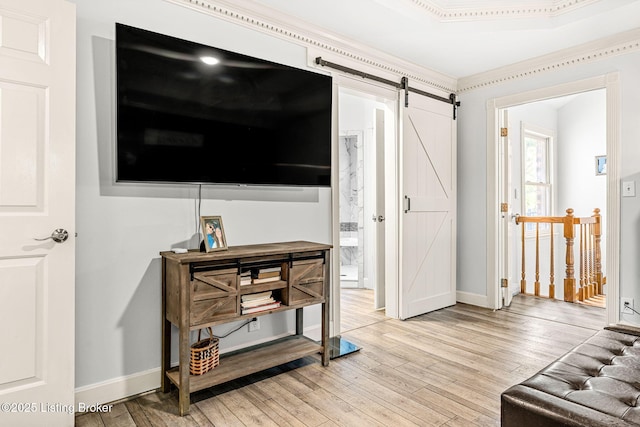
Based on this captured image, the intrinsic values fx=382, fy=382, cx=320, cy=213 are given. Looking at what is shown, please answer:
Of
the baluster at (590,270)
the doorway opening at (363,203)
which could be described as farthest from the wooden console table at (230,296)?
the baluster at (590,270)

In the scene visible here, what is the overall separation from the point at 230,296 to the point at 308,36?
2.08m

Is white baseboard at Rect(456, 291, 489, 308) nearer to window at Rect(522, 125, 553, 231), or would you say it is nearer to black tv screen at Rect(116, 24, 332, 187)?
window at Rect(522, 125, 553, 231)

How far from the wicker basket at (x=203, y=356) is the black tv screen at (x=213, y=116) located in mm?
999

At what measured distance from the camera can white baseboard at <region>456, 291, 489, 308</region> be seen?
13.5 feet

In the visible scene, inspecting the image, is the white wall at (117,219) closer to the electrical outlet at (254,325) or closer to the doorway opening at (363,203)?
the electrical outlet at (254,325)

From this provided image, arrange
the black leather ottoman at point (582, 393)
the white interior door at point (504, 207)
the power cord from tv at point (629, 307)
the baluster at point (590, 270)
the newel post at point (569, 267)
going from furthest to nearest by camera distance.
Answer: the baluster at point (590, 270)
the newel post at point (569, 267)
the white interior door at point (504, 207)
the power cord from tv at point (629, 307)
the black leather ottoman at point (582, 393)

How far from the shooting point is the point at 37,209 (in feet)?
6.03

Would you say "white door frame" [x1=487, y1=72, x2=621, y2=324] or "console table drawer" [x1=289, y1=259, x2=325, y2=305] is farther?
"white door frame" [x1=487, y1=72, x2=621, y2=324]

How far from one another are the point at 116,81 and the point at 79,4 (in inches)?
19.0

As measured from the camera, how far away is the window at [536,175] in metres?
5.32

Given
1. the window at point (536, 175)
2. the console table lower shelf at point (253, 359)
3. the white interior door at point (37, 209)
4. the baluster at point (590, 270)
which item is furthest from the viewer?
the window at point (536, 175)

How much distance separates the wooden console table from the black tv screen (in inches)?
20.4

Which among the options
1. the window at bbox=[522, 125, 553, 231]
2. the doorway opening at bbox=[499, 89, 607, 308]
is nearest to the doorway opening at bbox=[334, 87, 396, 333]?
the doorway opening at bbox=[499, 89, 607, 308]

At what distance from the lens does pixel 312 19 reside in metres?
2.90
